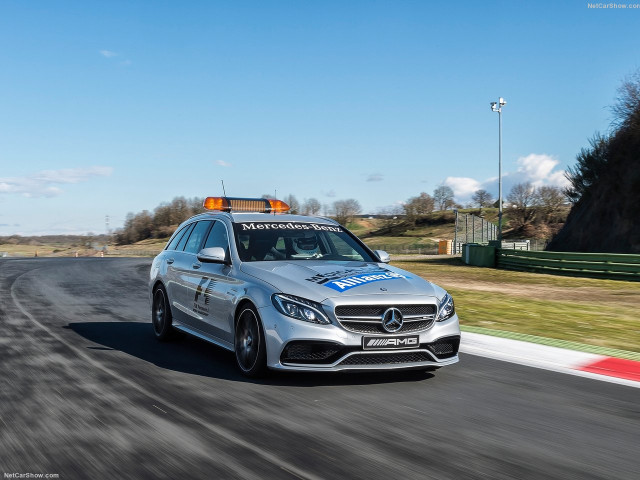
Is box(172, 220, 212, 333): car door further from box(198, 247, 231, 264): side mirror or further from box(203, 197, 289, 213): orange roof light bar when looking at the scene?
box(198, 247, 231, 264): side mirror

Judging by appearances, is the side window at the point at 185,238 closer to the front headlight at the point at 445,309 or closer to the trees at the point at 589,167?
the front headlight at the point at 445,309

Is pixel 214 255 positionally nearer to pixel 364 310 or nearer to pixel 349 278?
pixel 349 278

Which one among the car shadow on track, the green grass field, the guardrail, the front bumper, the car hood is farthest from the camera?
the guardrail

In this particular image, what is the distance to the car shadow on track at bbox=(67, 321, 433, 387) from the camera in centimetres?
667

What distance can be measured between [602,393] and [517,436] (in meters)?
1.81

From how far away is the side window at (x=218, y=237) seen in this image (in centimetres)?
780

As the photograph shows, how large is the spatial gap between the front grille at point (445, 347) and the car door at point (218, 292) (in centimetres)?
198

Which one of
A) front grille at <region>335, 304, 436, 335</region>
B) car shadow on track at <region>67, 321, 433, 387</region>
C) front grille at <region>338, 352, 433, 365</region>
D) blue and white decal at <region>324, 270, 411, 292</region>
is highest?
blue and white decal at <region>324, 270, 411, 292</region>

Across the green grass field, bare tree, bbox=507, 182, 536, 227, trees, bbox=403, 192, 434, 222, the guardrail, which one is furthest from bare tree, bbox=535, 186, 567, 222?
the green grass field

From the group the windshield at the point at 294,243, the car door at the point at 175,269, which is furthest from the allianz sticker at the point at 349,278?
the car door at the point at 175,269

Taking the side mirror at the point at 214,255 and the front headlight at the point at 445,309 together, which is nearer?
the front headlight at the point at 445,309

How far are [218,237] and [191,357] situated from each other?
137 cm

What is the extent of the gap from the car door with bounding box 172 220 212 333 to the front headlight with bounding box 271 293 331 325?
5.50 feet

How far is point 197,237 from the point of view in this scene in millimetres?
8742
